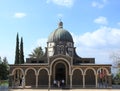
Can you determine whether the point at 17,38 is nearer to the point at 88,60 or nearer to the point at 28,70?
the point at 28,70

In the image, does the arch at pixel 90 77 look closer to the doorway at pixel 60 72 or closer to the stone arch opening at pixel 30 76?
the doorway at pixel 60 72

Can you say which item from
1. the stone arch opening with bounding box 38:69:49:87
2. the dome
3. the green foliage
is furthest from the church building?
the green foliage

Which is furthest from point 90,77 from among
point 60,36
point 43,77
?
point 60,36

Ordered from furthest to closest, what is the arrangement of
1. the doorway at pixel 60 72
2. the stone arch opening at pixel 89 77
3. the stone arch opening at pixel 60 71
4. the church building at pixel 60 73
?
the doorway at pixel 60 72 < the stone arch opening at pixel 60 71 < the stone arch opening at pixel 89 77 < the church building at pixel 60 73

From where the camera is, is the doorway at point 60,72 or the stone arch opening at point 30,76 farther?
the doorway at point 60,72

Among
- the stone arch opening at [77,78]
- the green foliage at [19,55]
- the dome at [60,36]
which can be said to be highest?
the dome at [60,36]

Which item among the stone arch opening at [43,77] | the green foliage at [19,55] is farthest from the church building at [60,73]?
the green foliage at [19,55]

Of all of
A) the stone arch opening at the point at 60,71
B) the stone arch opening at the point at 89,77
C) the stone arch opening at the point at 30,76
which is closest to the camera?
the stone arch opening at the point at 89,77

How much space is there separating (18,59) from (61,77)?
447 inches

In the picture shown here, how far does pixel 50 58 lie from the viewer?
59.9 m

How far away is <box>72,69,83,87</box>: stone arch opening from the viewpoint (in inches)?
2368

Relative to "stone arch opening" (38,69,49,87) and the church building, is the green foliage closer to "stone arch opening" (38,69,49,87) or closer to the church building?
the church building

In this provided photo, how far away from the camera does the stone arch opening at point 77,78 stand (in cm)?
6016

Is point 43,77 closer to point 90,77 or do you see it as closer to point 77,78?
point 77,78
